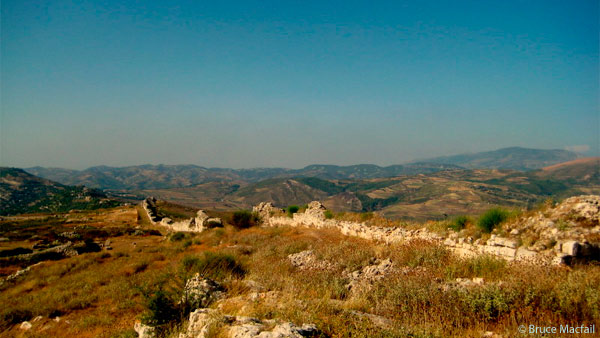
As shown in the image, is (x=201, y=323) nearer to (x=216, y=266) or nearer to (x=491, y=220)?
(x=216, y=266)

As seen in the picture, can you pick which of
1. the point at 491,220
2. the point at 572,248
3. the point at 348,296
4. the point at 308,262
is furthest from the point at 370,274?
the point at 491,220

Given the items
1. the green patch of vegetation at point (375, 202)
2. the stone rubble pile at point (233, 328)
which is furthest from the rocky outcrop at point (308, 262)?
the green patch of vegetation at point (375, 202)

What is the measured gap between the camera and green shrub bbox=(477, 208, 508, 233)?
10227mm

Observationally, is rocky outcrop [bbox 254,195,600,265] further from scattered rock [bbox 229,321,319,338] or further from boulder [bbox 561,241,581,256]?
scattered rock [bbox 229,321,319,338]

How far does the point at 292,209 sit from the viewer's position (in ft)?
93.9

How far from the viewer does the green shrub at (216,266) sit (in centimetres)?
811

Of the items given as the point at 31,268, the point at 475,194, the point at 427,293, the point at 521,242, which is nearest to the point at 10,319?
the point at 31,268

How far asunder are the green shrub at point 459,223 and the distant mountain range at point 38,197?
284ft

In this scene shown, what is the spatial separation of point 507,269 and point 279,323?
6.42m

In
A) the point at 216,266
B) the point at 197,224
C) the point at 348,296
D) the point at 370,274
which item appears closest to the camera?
the point at 348,296

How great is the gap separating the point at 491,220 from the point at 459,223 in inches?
63.6

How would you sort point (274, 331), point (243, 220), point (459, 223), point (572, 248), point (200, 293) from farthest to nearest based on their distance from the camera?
point (243, 220), point (459, 223), point (572, 248), point (200, 293), point (274, 331)

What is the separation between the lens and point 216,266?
855cm

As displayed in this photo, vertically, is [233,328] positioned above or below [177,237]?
above
